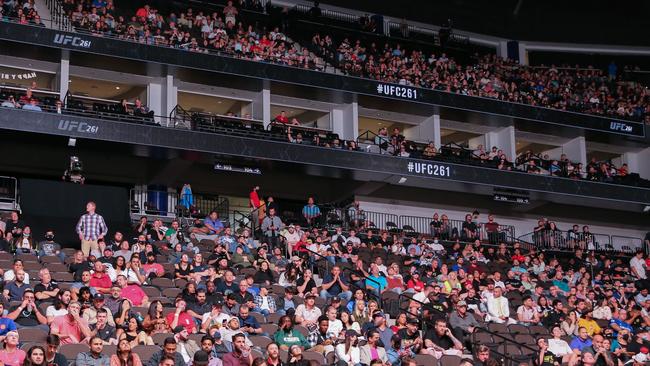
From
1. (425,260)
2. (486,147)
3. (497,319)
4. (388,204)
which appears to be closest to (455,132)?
(486,147)

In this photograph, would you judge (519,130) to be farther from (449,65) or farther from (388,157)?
(388,157)

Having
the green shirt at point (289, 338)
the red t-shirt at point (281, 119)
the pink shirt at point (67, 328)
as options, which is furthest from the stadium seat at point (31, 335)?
the red t-shirt at point (281, 119)

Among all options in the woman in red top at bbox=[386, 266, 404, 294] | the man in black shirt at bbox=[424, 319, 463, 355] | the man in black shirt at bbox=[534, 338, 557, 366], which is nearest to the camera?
the man in black shirt at bbox=[424, 319, 463, 355]

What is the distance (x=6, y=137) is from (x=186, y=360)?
13.0m

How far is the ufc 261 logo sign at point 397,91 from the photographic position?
1172 inches

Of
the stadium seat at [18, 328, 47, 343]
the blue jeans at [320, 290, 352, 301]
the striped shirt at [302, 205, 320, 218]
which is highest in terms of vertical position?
the striped shirt at [302, 205, 320, 218]

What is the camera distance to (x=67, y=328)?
13.2m

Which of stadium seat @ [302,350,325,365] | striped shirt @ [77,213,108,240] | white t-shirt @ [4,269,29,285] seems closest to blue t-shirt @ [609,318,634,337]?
stadium seat @ [302,350,325,365]

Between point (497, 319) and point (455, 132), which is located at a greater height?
point (455, 132)

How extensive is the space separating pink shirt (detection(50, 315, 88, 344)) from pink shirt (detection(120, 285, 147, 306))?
79.3 inches

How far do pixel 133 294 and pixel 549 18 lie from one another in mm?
28053

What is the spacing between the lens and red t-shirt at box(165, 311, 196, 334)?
48.1ft

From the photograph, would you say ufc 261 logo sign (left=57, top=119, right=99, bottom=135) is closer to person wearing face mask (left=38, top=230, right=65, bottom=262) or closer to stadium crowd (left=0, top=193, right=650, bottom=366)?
stadium crowd (left=0, top=193, right=650, bottom=366)

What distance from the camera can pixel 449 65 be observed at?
34.0m
